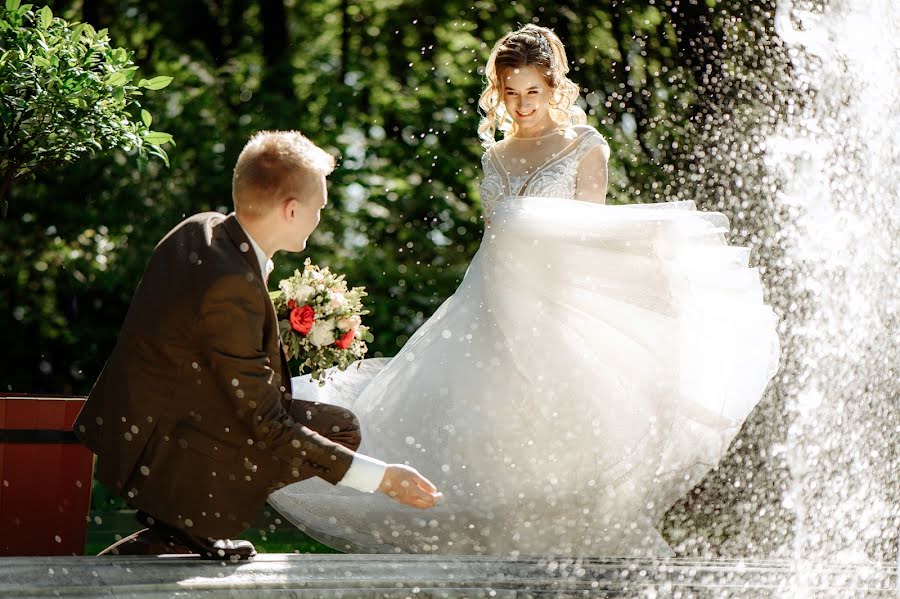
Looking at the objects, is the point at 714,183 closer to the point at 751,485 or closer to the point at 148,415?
the point at 751,485

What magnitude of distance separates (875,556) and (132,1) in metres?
9.21

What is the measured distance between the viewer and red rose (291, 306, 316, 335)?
3879mm

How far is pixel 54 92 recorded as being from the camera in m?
3.82

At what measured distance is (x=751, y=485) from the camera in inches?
308

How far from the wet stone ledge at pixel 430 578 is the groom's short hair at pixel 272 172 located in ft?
3.15

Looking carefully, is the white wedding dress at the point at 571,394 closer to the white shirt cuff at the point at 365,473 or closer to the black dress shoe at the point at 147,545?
the black dress shoe at the point at 147,545

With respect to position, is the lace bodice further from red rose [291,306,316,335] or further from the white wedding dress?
red rose [291,306,316,335]

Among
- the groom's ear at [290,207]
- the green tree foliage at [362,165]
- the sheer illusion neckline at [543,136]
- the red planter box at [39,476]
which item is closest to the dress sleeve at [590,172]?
the sheer illusion neckline at [543,136]

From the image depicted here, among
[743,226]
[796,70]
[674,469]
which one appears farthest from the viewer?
[796,70]

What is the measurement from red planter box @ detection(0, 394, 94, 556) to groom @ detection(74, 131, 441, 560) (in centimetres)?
68

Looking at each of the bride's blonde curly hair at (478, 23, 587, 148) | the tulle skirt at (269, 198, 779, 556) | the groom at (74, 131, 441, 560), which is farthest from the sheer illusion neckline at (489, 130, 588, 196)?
the groom at (74, 131, 441, 560)

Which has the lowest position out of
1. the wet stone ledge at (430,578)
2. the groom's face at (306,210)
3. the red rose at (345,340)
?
the wet stone ledge at (430,578)

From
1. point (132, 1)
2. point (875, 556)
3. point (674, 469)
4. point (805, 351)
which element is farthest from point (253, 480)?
point (132, 1)

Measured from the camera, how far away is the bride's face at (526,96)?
497cm
